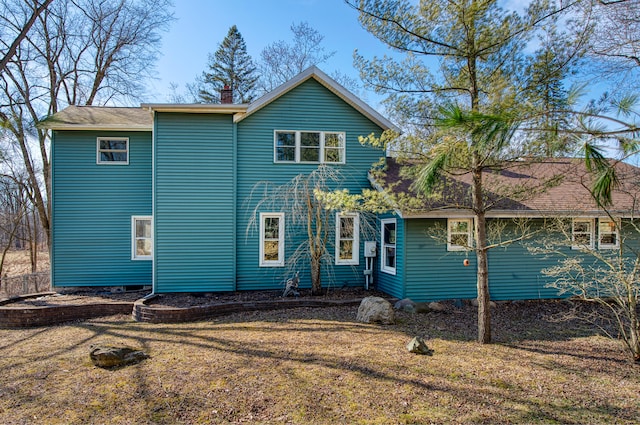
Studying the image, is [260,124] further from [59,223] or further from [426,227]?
[59,223]

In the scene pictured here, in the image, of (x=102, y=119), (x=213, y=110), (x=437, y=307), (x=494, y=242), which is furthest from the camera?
(x=102, y=119)

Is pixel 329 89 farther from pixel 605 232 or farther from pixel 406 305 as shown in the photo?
pixel 605 232

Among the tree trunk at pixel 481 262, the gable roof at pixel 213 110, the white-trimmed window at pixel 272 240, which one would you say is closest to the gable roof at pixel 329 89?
the gable roof at pixel 213 110

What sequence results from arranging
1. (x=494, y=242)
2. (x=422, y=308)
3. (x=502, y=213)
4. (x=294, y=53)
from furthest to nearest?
(x=294, y=53)
(x=494, y=242)
(x=502, y=213)
(x=422, y=308)

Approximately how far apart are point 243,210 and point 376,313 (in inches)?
196

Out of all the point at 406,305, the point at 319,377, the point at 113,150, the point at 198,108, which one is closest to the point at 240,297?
the point at 406,305

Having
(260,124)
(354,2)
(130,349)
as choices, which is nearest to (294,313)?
(130,349)

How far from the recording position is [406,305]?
885cm

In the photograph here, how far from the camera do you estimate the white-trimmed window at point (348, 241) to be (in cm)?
1100

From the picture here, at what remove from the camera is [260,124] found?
10664 mm

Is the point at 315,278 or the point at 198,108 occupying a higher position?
the point at 198,108

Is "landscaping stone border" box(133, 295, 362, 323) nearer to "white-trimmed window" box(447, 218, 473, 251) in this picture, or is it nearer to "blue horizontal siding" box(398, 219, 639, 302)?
"blue horizontal siding" box(398, 219, 639, 302)

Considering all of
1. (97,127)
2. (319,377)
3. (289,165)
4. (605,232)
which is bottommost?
(319,377)

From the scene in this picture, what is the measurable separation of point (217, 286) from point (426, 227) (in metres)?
6.02
